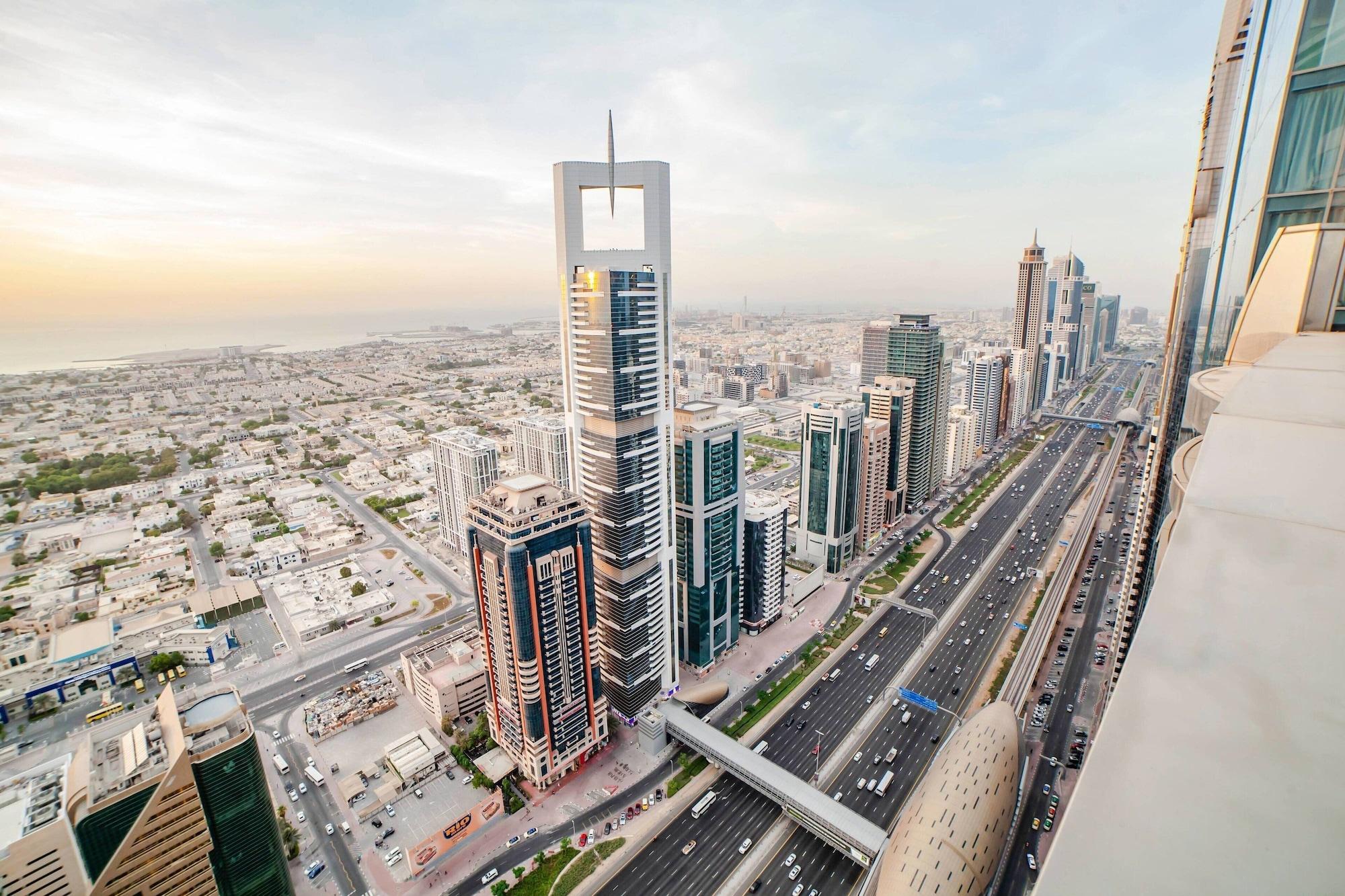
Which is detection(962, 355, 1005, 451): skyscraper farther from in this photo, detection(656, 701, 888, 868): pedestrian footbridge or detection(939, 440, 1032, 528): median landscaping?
detection(656, 701, 888, 868): pedestrian footbridge

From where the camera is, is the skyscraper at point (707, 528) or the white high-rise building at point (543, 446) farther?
the white high-rise building at point (543, 446)

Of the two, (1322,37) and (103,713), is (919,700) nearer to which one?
(1322,37)

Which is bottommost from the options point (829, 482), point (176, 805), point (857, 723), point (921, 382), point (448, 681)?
point (857, 723)

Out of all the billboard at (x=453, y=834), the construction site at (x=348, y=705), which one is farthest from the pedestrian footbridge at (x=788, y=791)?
the construction site at (x=348, y=705)

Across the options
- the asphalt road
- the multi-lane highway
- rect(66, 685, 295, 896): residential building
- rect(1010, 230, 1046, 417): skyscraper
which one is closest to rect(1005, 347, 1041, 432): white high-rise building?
rect(1010, 230, 1046, 417): skyscraper

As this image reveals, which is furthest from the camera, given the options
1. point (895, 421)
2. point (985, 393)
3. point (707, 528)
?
point (985, 393)

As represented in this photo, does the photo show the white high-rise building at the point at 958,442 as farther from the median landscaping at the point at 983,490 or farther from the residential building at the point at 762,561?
the residential building at the point at 762,561

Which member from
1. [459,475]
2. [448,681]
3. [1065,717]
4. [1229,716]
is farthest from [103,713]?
[1065,717]
